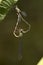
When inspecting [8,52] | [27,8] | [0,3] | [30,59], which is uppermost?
[0,3]

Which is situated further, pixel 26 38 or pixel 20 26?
pixel 26 38

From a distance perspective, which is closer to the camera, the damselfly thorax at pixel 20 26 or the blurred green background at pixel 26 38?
the damselfly thorax at pixel 20 26

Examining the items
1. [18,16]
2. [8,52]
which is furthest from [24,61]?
[18,16]

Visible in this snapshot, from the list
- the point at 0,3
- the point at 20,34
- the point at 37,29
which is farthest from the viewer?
the point at 37,29

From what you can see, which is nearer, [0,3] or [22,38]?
[0,3]

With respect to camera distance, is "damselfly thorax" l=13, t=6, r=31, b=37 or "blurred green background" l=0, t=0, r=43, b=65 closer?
"damselfly thorax" l=13, t=6, r=31, b=37

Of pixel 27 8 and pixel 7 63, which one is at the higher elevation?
pixel 27 8

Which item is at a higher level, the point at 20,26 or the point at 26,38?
the point at 20,26

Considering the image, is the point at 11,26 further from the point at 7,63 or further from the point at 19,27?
the point at 7,63
